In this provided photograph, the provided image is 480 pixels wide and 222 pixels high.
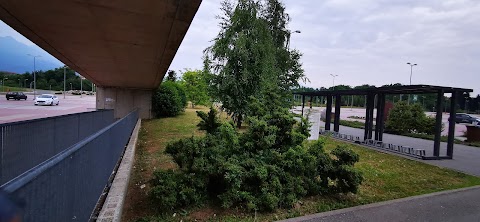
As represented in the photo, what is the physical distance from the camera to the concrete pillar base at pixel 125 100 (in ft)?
68.0

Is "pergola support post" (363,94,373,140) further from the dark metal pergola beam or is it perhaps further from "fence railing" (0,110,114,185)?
"fence railing" (0,110,114,185)

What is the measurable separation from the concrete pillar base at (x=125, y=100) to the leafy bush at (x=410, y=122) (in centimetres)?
1822

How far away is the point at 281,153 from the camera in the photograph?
17.9 feet

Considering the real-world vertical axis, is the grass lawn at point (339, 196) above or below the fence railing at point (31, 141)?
below

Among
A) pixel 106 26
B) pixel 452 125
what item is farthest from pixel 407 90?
pixel 106 26

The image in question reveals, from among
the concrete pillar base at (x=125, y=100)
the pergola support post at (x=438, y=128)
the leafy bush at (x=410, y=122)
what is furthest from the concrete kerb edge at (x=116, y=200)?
the leafy bush at (x=410, y=122)

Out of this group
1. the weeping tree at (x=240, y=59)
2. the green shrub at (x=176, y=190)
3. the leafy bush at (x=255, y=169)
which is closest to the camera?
the green shrub at (x=176, y=190)

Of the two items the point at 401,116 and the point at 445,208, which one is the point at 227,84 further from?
the point at 401,116

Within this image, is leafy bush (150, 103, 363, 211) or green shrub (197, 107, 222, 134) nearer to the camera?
leafy bush (150, 103, 363, 211)

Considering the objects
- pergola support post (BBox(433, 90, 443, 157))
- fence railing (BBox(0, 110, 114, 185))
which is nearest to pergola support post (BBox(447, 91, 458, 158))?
pergola support post (BBox(433, 90, 443, 157))

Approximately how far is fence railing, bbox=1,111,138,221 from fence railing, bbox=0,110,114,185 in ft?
6.43

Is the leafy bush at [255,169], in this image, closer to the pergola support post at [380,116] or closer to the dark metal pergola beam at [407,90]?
the dark metal pergola beam at [407,90]

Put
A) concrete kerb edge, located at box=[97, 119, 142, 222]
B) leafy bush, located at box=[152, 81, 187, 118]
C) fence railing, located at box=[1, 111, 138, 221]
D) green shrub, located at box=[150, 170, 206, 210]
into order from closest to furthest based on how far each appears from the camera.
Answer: fence railing, located at box=[1, 111, 138, 221] < concrete kerb edge, located at box=[97, 119, 142, 222] < green shrub, located at box=[150, 170, 206, 210] < leafy bush, located at box=[152, 81, 187, 118]

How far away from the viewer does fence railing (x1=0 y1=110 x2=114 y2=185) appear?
4.42 meters
